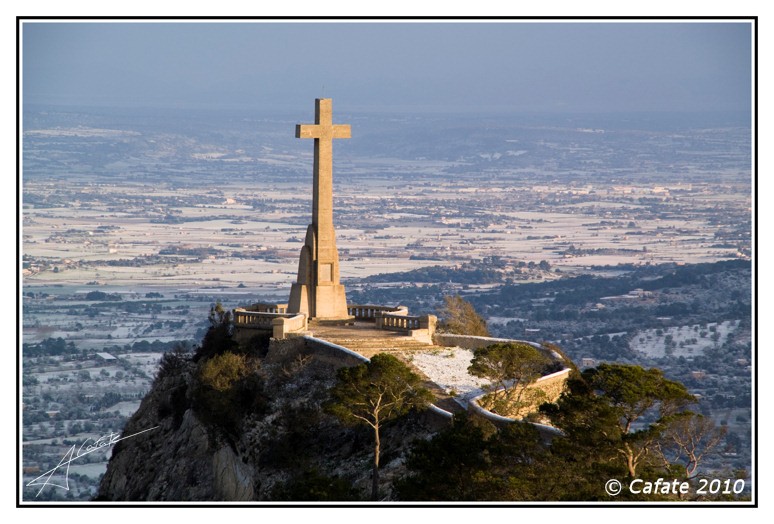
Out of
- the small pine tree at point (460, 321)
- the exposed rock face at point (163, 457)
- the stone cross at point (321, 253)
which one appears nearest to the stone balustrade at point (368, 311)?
the stone cross at point (321, 253)

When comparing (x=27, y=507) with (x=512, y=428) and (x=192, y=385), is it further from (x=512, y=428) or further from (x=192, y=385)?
(x=192, y=385)

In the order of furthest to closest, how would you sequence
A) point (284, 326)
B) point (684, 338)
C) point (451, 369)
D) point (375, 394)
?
point (684, 338) < point (284, 326) < point (451, 369) < point (375, 394)

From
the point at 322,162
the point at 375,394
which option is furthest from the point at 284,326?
the point at 375,394

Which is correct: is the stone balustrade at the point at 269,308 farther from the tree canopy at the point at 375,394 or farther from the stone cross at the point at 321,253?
the tree canopy at the point at 375,394

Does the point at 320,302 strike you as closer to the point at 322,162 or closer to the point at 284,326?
the point at 284,326

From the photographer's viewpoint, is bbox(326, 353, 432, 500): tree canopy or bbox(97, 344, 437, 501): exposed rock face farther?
bbox(97, 344, 437, 501): exposed rock face

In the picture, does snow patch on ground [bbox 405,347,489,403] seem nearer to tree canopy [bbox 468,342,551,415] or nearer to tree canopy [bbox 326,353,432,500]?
tree canopy [bbox 468,342,551,415]

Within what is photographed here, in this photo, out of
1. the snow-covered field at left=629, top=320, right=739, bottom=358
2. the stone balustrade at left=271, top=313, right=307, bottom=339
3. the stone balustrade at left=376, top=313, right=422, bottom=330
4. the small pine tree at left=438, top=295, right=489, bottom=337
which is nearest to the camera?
the stone balustrade at left=271, top=313, right=307, bottom=339

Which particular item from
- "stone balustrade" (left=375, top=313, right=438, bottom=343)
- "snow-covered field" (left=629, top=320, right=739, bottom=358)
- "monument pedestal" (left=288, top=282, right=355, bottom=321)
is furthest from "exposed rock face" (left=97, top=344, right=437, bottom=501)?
"snow-covered field" (left=629, top=320, right=739, bottom=358)

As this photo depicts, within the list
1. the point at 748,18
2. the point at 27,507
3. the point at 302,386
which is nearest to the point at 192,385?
the point at 302,386
